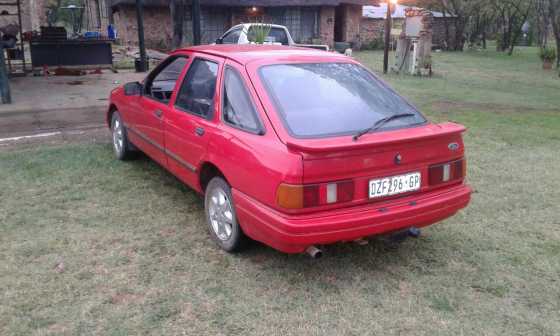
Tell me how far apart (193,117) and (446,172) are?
208cm

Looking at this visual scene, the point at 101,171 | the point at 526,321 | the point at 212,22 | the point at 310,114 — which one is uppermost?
the point at 212,22

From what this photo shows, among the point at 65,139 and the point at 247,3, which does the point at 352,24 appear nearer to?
the point at 247,3

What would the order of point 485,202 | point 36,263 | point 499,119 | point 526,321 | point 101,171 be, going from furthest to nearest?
point 499,119, point 101,171, point 485,202, point 36,263, point 526,321

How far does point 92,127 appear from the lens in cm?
822

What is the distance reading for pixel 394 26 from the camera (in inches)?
1341

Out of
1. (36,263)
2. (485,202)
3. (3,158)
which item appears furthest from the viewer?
(3,158)

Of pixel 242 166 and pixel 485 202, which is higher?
pixel 242 166

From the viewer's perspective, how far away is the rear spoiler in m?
3.10

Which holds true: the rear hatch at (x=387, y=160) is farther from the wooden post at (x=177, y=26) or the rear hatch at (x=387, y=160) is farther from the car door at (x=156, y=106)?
the wooden post at (x=177, y=26)

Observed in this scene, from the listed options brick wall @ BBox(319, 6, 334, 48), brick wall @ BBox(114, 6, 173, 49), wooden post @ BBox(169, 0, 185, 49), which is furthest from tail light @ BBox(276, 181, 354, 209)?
brick wall @ BBox(319, 6, 334, 48)

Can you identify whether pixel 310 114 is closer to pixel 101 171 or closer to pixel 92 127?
pixel 101 171

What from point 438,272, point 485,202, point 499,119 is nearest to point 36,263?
point 438,272

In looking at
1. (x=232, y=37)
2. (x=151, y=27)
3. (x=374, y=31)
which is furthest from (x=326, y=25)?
(x=232, y=37)

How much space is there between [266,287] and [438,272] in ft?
4.26
